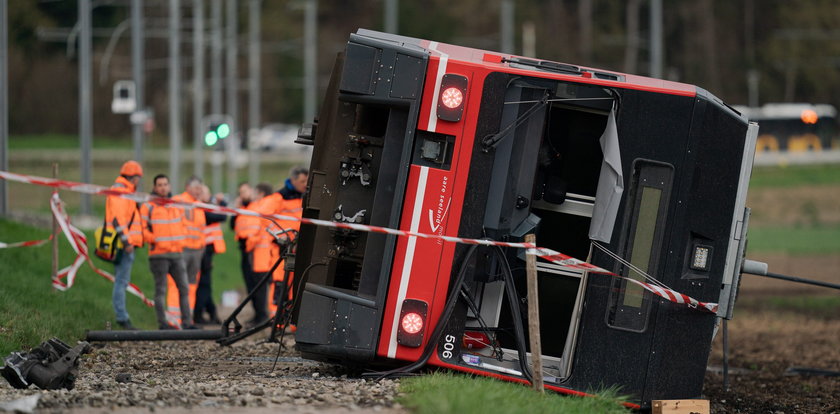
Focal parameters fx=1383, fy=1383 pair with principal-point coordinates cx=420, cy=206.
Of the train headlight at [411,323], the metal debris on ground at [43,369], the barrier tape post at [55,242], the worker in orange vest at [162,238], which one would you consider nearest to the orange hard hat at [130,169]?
the worker in orange vest at [162,238]

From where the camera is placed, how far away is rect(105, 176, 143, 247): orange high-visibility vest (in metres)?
14.7

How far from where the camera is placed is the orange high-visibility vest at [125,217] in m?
14.7

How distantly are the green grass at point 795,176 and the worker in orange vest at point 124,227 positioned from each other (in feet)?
169

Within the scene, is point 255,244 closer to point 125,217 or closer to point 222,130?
point 222,130

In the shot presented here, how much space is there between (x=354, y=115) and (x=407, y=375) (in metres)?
1.96

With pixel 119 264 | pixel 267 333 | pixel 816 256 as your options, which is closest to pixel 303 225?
pixel 119 264

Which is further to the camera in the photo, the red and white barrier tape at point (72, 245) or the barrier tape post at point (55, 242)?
the red and white barrier tape at point (72, 245)

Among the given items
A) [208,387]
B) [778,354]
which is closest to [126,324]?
[208,387]

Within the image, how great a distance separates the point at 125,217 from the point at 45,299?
1204mm

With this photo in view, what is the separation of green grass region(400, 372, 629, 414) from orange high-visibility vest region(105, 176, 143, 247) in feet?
18.9

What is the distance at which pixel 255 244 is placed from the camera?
55.9ft

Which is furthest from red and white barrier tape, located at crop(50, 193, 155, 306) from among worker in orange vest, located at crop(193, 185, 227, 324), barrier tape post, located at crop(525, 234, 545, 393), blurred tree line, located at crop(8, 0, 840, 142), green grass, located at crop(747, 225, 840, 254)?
blurred tree line, located at crop(8, 0, 840, 142)

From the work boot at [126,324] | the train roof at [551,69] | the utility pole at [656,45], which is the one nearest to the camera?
the train roof at [551,69]

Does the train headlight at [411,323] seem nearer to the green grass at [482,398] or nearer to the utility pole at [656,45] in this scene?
the green grass at [482,398]
